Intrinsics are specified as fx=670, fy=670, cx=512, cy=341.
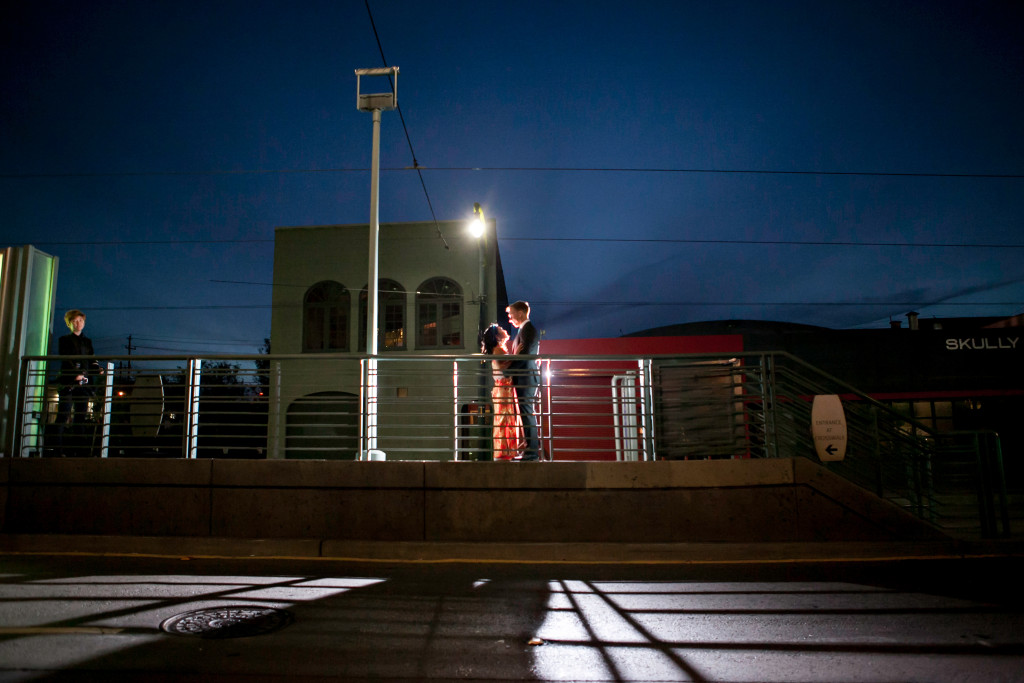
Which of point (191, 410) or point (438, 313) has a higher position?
point (438, 313)

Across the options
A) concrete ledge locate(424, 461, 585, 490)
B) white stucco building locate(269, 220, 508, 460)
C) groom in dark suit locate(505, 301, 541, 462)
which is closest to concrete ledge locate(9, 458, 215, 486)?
concrete ledge locate(424, 461, 585, 490)

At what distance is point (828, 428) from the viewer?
23.8ft

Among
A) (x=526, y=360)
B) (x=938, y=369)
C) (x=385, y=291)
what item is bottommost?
(x=526, y=360)

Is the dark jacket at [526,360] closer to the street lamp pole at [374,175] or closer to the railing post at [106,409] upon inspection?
the street lamp pole at [374,175]

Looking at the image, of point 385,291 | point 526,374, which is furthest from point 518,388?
point 385,291

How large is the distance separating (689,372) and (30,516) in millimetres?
7498

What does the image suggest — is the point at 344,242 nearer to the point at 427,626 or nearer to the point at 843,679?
the point at 427,626

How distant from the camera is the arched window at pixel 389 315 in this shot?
74.4 feet

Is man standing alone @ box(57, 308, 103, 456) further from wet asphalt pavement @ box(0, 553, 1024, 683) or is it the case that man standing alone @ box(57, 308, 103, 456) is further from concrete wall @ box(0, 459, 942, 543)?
wet asphalt pavement @ box(0, 553, 1024, 683)

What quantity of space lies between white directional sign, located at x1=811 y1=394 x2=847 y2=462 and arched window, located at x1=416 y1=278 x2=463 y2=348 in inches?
630

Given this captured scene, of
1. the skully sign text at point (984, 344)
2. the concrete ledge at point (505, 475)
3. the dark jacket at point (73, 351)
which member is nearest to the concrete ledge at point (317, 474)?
the concrete ledge at point (505, 475)

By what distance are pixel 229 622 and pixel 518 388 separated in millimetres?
4463

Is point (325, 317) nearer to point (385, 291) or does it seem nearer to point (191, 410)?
point (385, 291)

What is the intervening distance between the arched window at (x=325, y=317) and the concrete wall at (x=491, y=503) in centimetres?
1569
